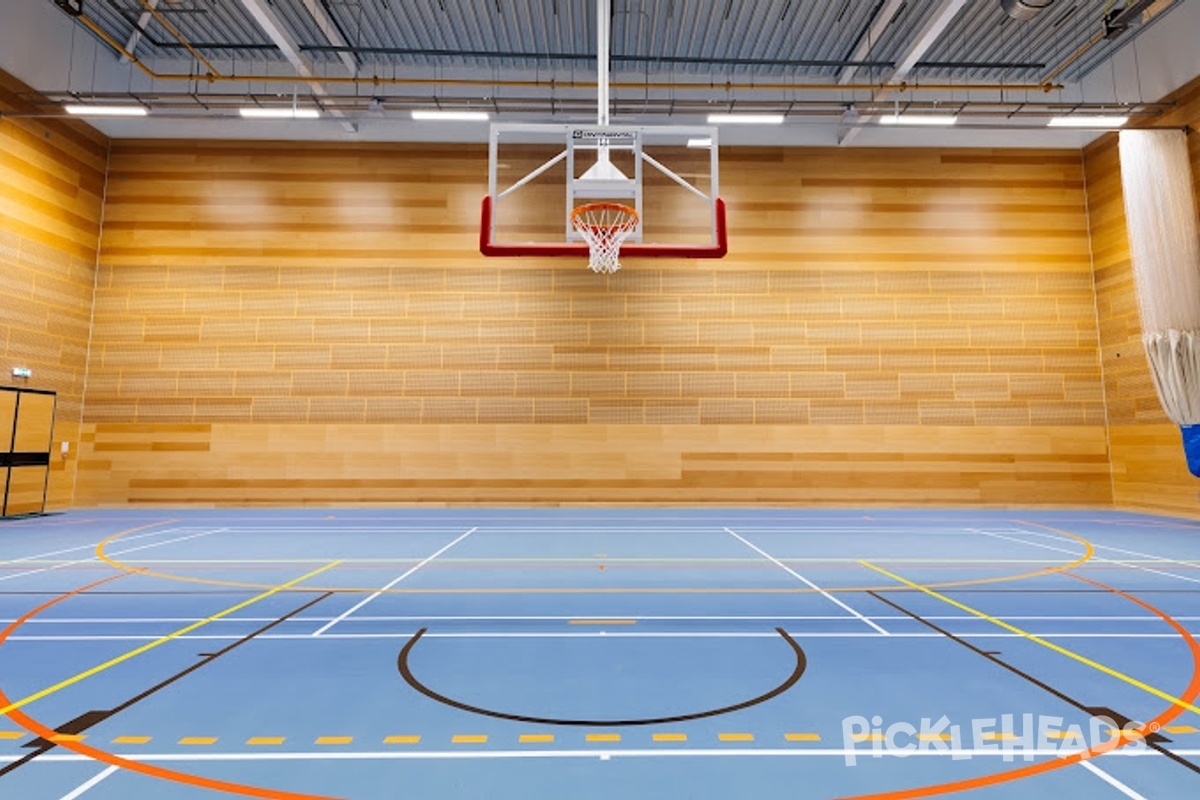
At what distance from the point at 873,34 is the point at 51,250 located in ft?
56.9

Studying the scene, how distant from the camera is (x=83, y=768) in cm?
226

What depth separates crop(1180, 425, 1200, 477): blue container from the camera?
926 cm

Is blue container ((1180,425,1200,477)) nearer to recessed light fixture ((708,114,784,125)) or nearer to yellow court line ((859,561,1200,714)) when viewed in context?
yellow court line ((859,561,1200,714))

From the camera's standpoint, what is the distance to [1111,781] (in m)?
2.18

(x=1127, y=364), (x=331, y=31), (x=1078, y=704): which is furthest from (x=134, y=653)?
(x=1127, y=364)

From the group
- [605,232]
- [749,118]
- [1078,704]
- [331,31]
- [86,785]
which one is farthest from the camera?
[331,31]

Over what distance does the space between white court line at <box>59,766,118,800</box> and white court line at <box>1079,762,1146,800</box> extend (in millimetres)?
3855

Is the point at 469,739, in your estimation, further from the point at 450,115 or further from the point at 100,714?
the point at 450,115

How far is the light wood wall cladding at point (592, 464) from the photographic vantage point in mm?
12367

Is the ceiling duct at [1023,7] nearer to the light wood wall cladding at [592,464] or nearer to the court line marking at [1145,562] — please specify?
the light wood wall cladding at [592,464]

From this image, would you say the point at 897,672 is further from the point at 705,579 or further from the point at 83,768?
the point at 83,768

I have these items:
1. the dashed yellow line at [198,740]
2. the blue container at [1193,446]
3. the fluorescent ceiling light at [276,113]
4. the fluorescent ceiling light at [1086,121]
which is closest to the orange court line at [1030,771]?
the dashed yellow line at [198,740]

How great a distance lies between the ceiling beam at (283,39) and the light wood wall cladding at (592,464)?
23.1ft

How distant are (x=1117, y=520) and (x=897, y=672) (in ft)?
34.4
